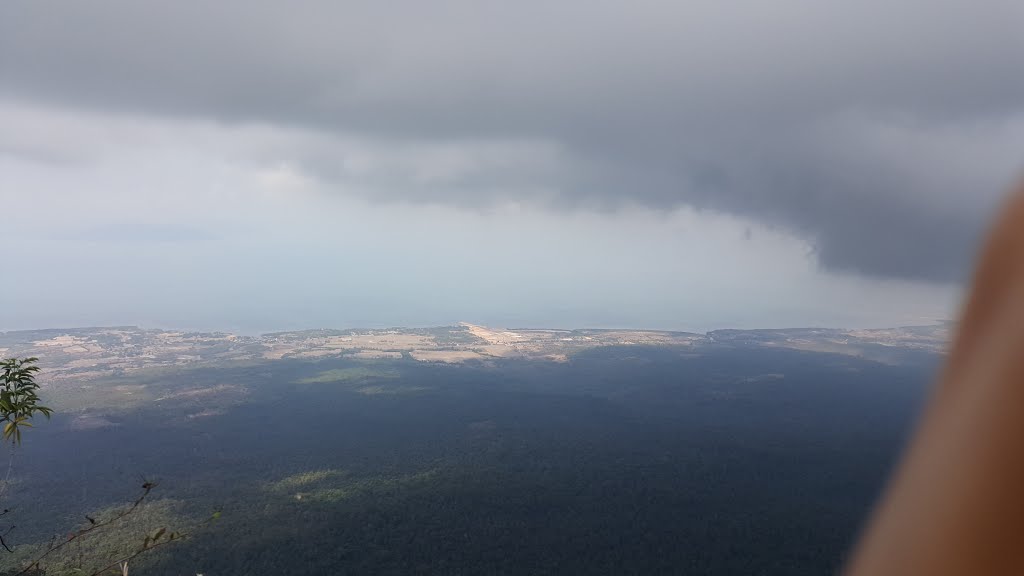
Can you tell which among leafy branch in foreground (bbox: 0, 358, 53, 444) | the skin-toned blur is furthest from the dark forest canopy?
the skin-toned blur

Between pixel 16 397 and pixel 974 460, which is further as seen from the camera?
pixel 16 397

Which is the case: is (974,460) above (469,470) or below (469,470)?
above

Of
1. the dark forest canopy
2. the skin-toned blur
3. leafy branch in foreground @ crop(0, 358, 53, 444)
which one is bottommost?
the dark forest canopy

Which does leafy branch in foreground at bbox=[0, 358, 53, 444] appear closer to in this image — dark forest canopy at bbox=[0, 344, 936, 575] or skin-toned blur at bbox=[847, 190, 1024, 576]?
skin-toned blur at bbox=[847, 190, 1024, 576]

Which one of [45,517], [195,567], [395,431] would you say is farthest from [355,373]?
[195,567]

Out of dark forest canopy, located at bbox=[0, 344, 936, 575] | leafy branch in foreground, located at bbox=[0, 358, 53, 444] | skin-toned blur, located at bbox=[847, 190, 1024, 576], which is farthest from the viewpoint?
dark forest canopy, located at bbox=[0, 344, 936, 575]

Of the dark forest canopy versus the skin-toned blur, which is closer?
the skin-toned blur

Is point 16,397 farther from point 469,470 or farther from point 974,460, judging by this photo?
point 469,470

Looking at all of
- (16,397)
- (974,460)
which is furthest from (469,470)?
(974,460)

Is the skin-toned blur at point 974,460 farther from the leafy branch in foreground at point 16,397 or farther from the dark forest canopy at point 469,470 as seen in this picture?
the dark forest canopy at point 469,470

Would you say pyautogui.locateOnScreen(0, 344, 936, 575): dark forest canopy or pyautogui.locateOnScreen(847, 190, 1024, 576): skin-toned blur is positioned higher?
pyautogui.locateOnScreen(847, 190, 1024, 576): skin-toned blur
